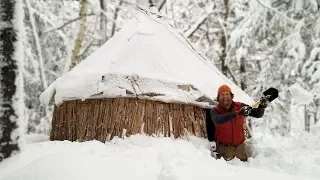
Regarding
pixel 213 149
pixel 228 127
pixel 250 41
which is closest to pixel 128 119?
pixel 213 149

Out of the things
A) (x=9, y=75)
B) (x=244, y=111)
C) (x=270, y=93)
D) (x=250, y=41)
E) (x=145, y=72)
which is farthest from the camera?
(x=250, y=41)

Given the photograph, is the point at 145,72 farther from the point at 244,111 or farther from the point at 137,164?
the point at 137,164

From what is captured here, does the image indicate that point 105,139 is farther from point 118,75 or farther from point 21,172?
point 21,172

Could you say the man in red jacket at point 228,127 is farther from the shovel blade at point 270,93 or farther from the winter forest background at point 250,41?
the winter forest background at point 250,41

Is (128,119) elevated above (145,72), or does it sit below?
below

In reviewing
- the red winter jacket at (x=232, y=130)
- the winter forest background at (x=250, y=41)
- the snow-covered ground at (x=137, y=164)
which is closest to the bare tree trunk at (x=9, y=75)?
the snow-covered ground at (x=137, y=164)

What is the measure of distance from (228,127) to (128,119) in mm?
→ 1277

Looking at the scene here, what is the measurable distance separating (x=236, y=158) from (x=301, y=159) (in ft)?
2.42

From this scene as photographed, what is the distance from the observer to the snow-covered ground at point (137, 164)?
9.32 ft

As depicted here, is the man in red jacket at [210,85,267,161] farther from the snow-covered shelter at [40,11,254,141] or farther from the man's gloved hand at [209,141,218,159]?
the snow-covered shelter at [40,11,254,141]

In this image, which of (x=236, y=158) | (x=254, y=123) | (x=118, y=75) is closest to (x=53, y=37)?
(x=254, y=123)

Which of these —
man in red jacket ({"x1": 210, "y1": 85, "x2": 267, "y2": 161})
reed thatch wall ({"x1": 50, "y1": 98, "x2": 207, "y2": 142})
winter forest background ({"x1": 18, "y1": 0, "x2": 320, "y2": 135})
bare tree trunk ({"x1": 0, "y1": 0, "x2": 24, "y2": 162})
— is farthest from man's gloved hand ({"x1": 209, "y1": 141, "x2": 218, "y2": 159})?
winter forest background ({"x1": 18, "y1": 0, "x2": 320, "y2": 135})

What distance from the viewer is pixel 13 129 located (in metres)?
3.65

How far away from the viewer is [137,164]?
3.10 meters
